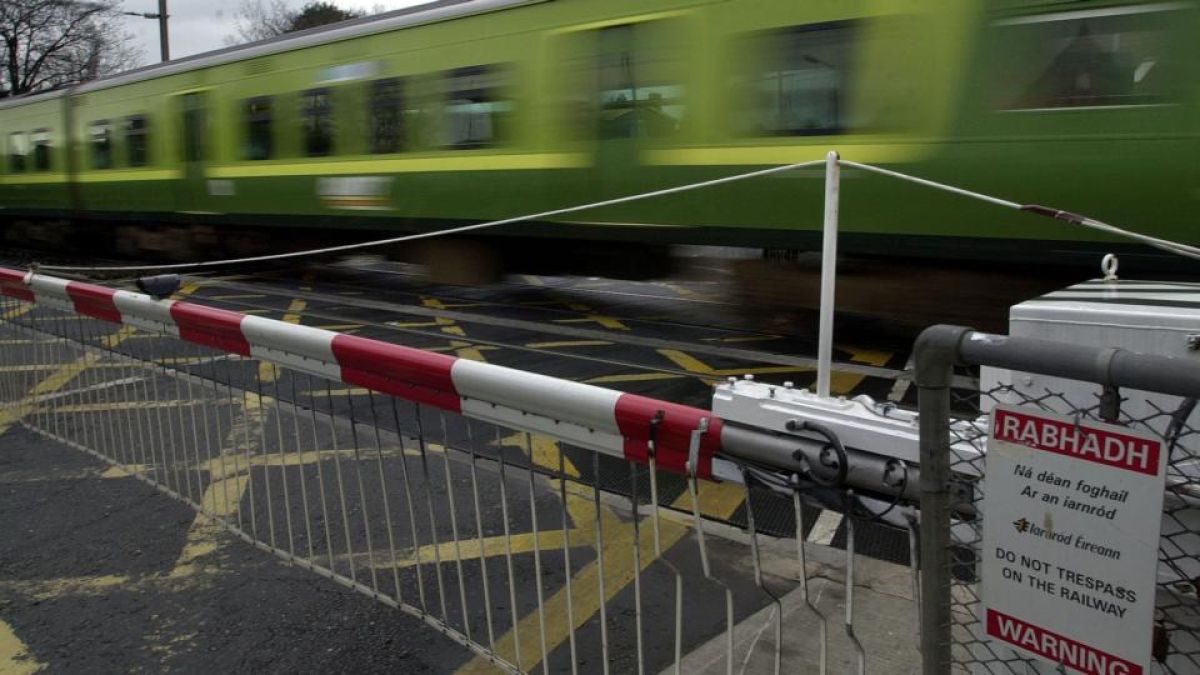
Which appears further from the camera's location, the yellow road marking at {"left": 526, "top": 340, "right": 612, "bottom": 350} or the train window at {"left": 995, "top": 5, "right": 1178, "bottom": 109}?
the yellow road marking at {"left": 526, "top": 340, "right": 612, "bottom": 350}

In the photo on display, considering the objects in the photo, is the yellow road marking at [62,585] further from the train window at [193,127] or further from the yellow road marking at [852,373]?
the train window at [193,127]

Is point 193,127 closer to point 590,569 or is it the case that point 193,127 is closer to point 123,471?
point 123,471

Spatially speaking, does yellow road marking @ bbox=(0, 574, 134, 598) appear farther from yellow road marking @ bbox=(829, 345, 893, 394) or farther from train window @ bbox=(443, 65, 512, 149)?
train window @ bbox=(443, 65, 512, 149)

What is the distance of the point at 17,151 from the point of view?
17.7m

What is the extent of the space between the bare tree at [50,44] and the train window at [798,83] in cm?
3400

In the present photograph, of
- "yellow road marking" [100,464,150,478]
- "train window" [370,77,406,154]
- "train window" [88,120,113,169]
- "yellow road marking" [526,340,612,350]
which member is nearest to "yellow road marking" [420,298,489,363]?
"yellow road marking" [526,340,612,350]

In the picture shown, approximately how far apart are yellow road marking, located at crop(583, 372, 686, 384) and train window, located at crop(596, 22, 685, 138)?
245 cm

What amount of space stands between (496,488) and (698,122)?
14.7ft

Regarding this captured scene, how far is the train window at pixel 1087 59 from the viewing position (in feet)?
18.4

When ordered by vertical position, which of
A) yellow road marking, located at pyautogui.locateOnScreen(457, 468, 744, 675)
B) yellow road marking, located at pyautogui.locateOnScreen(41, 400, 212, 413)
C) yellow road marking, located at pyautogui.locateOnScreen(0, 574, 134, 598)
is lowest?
yellow road marking, located at pyautogui.locateOnScreen(0, 574, 134, 598)

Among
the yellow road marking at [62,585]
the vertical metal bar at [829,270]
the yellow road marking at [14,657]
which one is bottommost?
the yellow road marking at [14,657]

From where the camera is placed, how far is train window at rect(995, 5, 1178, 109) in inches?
221

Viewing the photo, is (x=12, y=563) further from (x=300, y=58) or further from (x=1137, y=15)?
(x=300, y=58)

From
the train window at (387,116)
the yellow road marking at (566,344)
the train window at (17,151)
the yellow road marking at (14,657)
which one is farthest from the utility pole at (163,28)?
the yellow road marking at (14,657)
